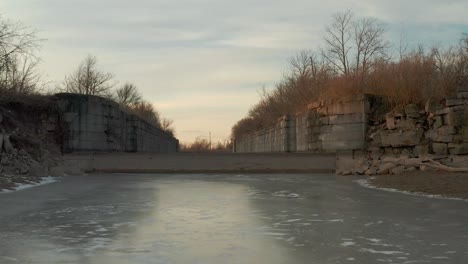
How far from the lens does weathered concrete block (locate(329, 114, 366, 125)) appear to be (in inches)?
923

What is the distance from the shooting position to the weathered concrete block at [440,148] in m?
19.0

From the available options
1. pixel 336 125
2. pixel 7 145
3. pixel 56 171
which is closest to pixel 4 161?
pixel 7 145

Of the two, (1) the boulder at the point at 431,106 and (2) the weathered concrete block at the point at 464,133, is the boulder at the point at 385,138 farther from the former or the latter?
(2) the weathered concrete block at the point at 464,133

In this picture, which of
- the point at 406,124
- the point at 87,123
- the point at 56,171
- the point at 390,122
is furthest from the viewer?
the point at 87,123

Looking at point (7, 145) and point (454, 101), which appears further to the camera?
point (7, 145)

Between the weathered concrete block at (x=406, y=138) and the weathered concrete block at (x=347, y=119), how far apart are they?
2.11 meters

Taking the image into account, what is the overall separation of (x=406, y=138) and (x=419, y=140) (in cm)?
61

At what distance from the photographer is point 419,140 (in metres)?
20.3

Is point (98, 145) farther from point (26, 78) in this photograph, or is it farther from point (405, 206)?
point (405, 206)

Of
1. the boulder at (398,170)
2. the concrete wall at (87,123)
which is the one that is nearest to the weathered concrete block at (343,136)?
the boulder at (398,170)

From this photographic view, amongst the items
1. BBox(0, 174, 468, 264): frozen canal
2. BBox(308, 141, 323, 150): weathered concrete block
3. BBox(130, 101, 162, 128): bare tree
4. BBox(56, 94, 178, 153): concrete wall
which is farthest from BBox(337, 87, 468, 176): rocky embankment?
BBox(130, 101, 162, 128): bare tree

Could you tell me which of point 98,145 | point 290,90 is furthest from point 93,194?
point 290,90

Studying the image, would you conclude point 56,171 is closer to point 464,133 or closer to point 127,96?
point 464,133

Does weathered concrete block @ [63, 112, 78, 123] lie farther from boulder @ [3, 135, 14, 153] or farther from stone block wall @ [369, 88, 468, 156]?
stone block wall @ [369, 88, 468, 156]
